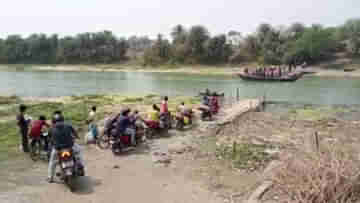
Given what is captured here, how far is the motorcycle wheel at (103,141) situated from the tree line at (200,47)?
5805cm

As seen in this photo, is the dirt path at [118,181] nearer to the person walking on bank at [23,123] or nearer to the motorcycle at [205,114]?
the person walking on bank at [23,123]

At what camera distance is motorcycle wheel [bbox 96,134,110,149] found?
10.5m

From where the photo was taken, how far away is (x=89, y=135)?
35.8ft

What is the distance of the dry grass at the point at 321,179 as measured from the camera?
5598mm

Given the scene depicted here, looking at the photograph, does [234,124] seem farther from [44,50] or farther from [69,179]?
[44,50]

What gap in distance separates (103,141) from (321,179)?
687 centimetres

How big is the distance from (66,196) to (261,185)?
12.8ft

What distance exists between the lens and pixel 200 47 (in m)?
75.4

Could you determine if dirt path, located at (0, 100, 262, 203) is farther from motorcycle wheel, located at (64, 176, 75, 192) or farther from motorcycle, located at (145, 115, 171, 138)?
motorcycle, located at (145, 115, 171, 138)

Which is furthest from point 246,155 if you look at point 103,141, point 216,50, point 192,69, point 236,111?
point 216,50

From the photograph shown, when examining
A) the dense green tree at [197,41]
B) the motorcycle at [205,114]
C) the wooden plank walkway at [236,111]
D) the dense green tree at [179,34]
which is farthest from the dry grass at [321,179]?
the dense green tree at [179,34]

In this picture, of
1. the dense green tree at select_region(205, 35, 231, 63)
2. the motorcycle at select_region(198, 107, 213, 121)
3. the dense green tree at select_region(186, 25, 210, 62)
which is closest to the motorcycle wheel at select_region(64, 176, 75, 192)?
the motorcycle at select_region(198, 107, 213, 121)

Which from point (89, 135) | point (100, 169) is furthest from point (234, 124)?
point (100, 169)

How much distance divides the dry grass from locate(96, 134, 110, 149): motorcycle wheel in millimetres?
5763
